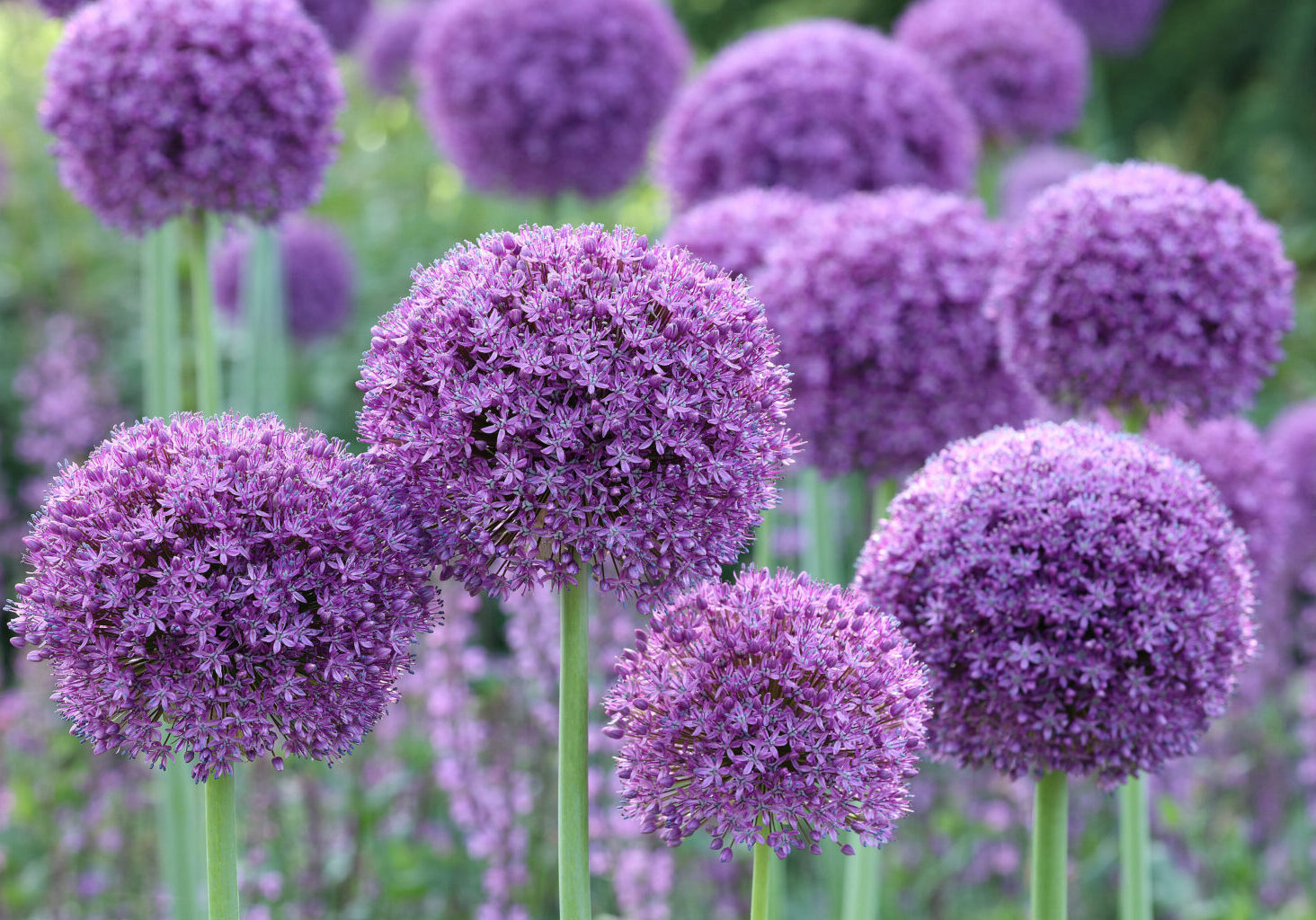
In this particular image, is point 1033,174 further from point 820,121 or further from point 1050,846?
point 1050,846

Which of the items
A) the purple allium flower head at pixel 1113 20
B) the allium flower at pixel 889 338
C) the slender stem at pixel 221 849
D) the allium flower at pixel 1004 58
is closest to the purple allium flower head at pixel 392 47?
the purple allium flower head at pixel 1113 20

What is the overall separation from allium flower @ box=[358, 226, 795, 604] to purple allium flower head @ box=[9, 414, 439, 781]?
0.41 ft

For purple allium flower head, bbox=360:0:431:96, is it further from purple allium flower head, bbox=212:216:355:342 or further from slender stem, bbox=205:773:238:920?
slender stem, bbox=205:773:238:920

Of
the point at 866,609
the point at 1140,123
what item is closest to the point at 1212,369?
the point at 866,609

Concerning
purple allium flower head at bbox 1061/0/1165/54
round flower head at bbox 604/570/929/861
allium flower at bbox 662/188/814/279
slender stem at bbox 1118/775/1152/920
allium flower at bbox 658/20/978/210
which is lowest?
slender stem at bbox 1118/775/1152/920

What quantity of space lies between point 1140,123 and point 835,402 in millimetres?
7266

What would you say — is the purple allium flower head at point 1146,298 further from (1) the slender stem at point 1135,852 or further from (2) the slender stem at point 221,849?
(2) the slender stem at point 221,849

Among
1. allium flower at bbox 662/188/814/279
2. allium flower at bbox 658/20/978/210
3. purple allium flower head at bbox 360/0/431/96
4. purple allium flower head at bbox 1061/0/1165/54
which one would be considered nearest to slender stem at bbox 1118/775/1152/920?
allium flower at bbox 662/188/814/279

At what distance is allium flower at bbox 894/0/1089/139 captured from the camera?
5652 mm

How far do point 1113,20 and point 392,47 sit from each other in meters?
4.69

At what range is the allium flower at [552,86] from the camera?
537cm

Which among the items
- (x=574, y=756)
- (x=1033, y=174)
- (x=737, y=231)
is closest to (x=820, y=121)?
(x=737, y=231)

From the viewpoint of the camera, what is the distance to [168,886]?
4125 millimetres

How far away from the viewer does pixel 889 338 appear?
335 cm
